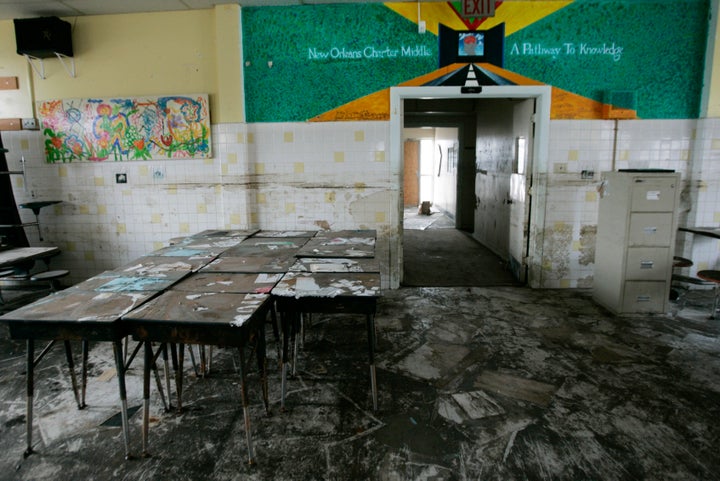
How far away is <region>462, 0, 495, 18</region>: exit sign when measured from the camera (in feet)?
14.8

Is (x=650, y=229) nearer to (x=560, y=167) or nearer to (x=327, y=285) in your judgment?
(x=560, y=167)

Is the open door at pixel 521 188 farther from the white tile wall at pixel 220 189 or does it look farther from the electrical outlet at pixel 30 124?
the electrical outlet at pixel 30 124

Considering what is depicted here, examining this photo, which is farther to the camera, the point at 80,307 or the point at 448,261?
the point at 448,261

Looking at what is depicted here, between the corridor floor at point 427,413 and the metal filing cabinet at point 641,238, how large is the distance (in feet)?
1.11

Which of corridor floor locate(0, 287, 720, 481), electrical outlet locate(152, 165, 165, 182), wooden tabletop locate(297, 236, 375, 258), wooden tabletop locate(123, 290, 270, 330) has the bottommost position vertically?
corridor floor locate(0, 287, 720, 481)

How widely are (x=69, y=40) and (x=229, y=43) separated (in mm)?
1838

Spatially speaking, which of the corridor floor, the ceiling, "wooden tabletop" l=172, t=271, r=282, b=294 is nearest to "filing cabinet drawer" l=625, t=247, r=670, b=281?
the corridor floor

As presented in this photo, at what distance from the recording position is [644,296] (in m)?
4.32

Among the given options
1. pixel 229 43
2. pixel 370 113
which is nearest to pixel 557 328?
pixel 370 113

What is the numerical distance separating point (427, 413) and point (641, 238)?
2901 millimetres

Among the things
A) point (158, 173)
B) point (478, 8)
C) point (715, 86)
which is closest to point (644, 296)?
point (715, 86)

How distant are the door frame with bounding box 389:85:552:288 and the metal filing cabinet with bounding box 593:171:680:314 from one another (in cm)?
80

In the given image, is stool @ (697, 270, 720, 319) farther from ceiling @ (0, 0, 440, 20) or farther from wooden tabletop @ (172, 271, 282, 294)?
ceiling @ (0, 0, 440, 20)

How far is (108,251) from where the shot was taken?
550 centimetres
